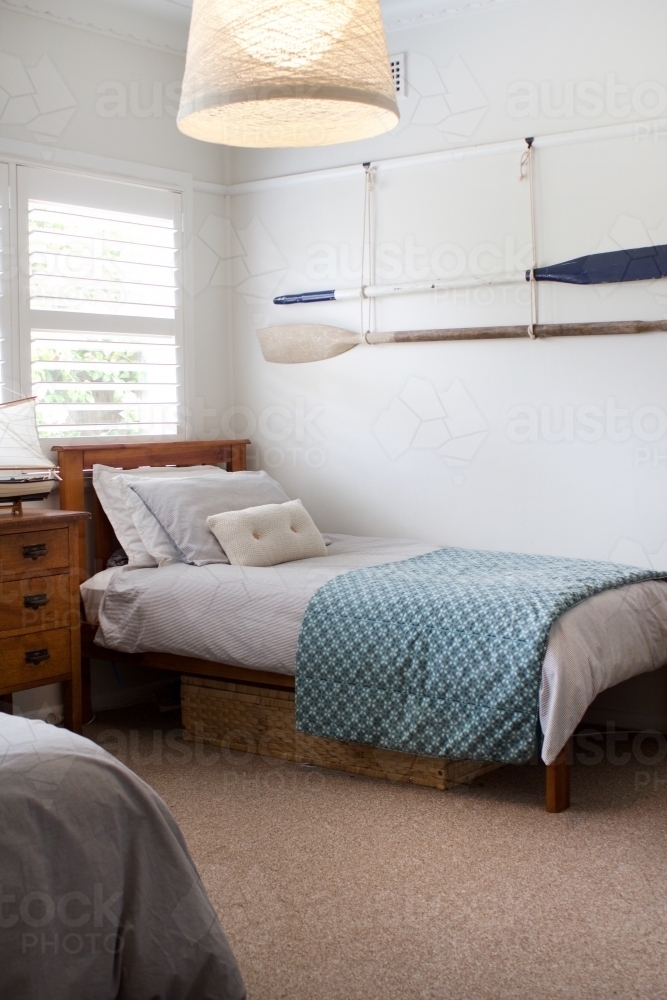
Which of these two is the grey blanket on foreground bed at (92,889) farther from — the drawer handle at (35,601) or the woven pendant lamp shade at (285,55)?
the drawer handle at (35,601)

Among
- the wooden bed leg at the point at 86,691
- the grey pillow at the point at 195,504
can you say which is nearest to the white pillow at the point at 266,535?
the grey pillow at the point at 195,504

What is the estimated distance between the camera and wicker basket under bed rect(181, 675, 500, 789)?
3064mm

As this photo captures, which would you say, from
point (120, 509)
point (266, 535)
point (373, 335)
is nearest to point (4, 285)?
point (120, 509)

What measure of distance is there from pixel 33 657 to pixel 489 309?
2.02 meters

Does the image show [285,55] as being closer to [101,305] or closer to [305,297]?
[101,305]

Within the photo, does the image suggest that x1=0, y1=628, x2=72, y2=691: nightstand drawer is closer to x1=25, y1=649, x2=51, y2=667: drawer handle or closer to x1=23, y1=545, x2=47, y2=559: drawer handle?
x1=25, y1=649, x2=51, y2=667: drawer handle

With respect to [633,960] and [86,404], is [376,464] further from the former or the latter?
[633,960]

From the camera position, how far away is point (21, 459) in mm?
3365

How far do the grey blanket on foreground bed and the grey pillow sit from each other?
1834mm

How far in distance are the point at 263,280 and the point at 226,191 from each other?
430mm

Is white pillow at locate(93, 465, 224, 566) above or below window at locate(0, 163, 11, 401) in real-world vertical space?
below

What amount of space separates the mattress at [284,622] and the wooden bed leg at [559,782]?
4.1 inches

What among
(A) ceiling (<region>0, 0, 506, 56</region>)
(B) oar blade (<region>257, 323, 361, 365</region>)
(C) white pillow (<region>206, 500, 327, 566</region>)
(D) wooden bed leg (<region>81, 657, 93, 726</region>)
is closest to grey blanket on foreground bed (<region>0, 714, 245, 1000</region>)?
(C) white pillow (<region>206, 500, 327, 566</region>)

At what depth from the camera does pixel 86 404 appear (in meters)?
3.90
